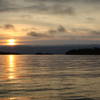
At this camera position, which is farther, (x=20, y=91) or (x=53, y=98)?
(x=20, y=91)

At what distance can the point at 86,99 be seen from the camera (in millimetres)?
21547

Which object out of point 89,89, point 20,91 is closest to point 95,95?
point 89,89

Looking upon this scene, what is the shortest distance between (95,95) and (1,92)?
7.45 metres

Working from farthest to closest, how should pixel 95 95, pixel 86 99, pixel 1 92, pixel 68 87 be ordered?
pixel 68 87
pixel 1 92
pixel 95 95
pixel 86 99

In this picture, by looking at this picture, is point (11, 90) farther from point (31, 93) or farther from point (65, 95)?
point (65, 95)

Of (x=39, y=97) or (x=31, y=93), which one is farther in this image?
(x=31, y=93)

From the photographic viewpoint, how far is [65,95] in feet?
76.0

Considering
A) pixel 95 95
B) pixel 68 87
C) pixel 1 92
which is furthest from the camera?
pixel 68 87

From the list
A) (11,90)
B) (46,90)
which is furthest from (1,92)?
(46,90)

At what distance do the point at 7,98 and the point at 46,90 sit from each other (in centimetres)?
470

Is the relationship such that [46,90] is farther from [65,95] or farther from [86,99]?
[86,99]

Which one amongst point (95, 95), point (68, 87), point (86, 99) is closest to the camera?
point (86, 99)

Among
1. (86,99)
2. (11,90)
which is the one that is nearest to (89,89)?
(86,99)

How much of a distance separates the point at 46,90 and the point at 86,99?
5120 millimetres
